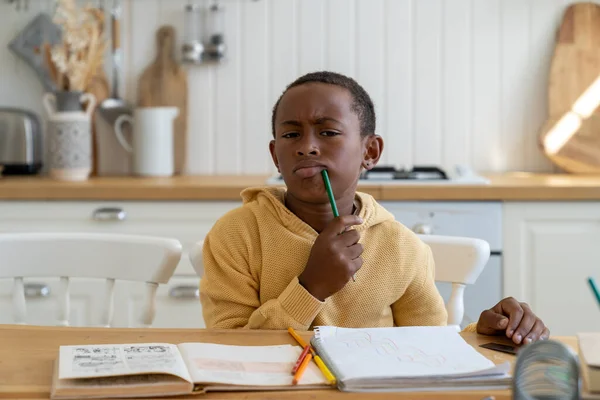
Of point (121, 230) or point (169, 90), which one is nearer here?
point (121, 230)

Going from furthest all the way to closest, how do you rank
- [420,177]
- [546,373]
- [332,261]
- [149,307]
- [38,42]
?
[38,42] → [420,177] → [149,307] → [332,261] → [546,373]

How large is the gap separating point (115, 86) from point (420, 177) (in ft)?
3.44

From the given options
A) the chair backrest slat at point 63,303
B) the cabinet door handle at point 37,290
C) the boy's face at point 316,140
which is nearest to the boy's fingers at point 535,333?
the boy's face at point 316,140

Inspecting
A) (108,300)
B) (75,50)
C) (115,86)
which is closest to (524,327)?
(108,300)

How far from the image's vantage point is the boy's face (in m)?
1.38

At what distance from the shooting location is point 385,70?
118 inches

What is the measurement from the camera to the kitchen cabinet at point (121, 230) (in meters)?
2.50

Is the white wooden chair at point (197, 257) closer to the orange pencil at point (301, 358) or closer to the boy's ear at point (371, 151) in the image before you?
the boy's ear at point (371, 151)

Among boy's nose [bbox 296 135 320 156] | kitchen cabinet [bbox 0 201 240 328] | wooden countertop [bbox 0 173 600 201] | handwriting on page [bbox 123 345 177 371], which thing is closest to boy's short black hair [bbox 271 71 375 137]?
boy's nose [bbox 296 135 320 156]

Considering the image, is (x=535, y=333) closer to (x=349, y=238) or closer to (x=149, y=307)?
(x=349, y=238)

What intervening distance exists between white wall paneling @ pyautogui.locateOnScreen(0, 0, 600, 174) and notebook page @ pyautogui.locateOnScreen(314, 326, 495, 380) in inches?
74.1

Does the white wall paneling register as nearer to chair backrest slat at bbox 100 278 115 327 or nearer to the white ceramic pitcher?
the white ceramic pitcher

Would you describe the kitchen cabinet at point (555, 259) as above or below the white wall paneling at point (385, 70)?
below

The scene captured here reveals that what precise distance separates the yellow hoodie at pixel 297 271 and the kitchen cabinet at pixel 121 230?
40.8 inches
